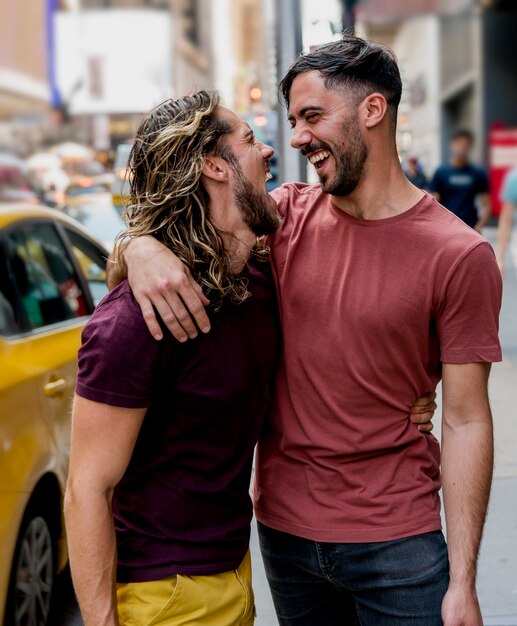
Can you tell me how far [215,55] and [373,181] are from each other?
160970 millimetres

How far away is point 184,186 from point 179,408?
18.1 inches

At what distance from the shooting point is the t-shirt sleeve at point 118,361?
2174mm

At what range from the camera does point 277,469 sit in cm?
254

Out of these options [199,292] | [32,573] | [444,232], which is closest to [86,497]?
[199,292]

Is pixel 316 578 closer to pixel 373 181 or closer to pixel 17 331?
pixel 373 181

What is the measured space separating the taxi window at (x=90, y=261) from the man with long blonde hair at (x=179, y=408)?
2906mm

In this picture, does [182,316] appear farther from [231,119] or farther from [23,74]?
[23,74]

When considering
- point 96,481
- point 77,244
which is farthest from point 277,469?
point 77,244

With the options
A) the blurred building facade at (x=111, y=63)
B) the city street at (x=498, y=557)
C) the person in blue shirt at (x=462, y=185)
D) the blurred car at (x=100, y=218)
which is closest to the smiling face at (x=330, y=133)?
the city street at (x=498, y=557)

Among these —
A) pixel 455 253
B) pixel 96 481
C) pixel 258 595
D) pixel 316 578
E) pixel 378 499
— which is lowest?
pixel 258 595

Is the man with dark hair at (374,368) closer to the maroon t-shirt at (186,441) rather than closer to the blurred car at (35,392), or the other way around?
the maroon t-shirt at (186,441)

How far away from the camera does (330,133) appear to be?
248 cm

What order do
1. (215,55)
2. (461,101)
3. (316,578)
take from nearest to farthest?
(316,578)
(461,101)
(215,55)

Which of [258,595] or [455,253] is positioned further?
[258,595]
